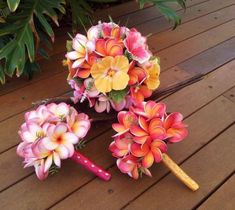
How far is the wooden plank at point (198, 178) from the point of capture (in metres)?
1.13

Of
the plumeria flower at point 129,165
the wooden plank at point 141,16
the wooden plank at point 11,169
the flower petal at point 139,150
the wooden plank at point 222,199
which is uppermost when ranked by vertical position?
the flower petal at point 139,150

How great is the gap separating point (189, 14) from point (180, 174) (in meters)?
1.52

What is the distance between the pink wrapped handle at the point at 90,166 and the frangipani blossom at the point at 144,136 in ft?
0.22

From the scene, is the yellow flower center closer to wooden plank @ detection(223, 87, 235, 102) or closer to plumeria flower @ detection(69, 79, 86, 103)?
plumeria flower @ detection(69, 79, 86, 103)

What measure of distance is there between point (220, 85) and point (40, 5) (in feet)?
3.20

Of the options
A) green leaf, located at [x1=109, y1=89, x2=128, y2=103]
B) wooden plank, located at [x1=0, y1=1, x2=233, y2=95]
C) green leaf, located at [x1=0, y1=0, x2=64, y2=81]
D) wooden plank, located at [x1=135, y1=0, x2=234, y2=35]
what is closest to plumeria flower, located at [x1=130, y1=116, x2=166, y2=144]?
green leaf, located at [x1=109, y1=89, x2=128, y2=103]

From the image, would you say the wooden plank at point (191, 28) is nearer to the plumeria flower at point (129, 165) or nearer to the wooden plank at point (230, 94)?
the wooden plank at point (230, 94)

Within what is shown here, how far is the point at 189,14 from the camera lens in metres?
2.37

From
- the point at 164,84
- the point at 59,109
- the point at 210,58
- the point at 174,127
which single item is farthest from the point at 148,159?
the point at 210,58

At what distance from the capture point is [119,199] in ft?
3.71

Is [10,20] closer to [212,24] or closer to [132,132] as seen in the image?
[132,132]

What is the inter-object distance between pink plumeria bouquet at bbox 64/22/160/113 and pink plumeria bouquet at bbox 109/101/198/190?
0.26ft

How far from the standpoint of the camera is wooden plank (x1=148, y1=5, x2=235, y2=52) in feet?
6.65

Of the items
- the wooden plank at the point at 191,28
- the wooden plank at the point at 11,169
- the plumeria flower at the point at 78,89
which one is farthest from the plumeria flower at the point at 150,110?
the wooden plank at the point at 191,28
